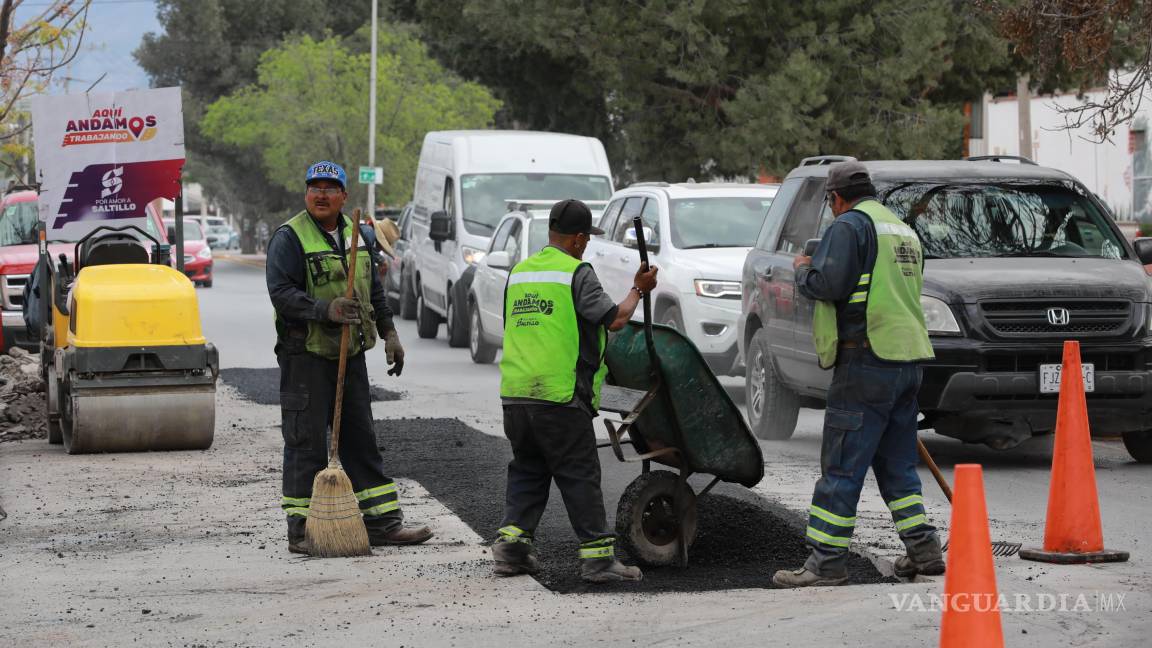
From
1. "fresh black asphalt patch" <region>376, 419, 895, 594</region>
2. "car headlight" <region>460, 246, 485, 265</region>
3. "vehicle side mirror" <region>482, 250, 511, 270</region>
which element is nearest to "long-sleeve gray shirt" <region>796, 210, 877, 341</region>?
"fresh black asphalt patch" <region>376, 419, 895, 594</region>

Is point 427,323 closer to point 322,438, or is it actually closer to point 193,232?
point 322,438

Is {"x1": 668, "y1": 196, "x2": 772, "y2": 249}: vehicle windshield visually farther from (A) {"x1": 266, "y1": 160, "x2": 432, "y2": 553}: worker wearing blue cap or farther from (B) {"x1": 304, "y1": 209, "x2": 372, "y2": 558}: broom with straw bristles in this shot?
(B) {"x1": 304, "y1": 209, "x2": 372, "y2": 558}: broom with straw bristles

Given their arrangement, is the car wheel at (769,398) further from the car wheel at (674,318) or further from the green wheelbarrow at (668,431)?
the green wheelbarrow at (668,431)

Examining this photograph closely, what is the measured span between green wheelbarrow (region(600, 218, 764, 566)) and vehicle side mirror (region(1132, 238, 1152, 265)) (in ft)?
15.1

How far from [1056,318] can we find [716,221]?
583cm

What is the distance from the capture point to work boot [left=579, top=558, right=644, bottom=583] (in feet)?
24.2

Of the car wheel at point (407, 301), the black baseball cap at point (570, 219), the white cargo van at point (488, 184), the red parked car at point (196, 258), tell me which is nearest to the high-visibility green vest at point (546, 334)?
the black baseball cap at point (570, 219)

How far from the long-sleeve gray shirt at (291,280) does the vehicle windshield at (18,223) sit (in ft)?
44.9

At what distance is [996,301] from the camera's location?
1041 cm

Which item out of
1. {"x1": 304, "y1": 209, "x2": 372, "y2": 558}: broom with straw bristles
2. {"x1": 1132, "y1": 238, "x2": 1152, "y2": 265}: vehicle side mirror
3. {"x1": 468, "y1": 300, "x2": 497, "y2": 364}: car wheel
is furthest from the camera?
{"x1": 468, "y1": 300, "x2": 497, "y2": 364}: car wheel

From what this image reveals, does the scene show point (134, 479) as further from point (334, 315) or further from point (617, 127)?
point (617, 127)

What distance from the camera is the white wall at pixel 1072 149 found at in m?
38.2

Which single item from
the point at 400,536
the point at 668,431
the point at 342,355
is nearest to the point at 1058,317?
the point at 668,431

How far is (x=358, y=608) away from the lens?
691 cm
